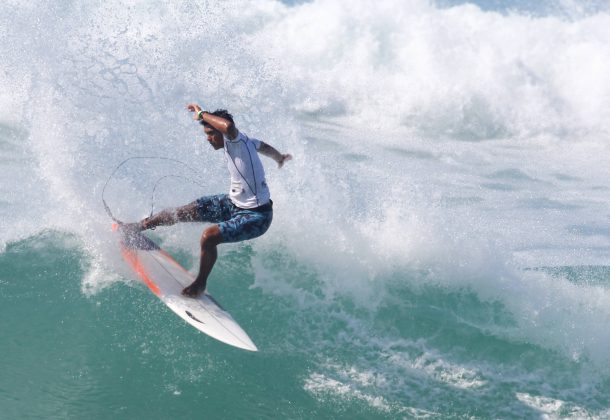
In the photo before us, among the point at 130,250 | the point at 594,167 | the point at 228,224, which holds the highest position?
the point at 228,224

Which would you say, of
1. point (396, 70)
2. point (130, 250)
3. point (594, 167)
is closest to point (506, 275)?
point (130, 250)

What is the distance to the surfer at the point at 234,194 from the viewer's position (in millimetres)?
5742

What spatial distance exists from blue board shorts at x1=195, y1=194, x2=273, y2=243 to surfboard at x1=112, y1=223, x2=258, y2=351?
784 millimetres

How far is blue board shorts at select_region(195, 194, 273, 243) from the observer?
5.90 m

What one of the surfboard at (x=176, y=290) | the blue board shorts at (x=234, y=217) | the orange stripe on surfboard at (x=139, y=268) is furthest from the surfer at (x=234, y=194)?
the orange stripe on surfboard at (x=139, y=268)

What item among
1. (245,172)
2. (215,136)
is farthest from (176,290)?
(215,136)

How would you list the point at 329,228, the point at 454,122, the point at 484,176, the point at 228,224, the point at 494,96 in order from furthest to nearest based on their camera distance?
the point at 494,96 → the point at 454,122 → the point at 484,176 → the point at 329,228 → the point at 228,224

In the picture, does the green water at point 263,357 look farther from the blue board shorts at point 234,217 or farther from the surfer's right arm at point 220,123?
the surfer's right arm at point 220,123

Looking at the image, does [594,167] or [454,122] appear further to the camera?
[454,122]

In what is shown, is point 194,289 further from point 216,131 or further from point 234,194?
point 216,131

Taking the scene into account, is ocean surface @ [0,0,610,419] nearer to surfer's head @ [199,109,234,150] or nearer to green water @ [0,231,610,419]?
green water @ [0,231,610,419]

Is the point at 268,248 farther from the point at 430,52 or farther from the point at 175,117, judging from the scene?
the point at 430,52

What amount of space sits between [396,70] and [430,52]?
5.15 ft

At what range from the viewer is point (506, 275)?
26.6 ft
